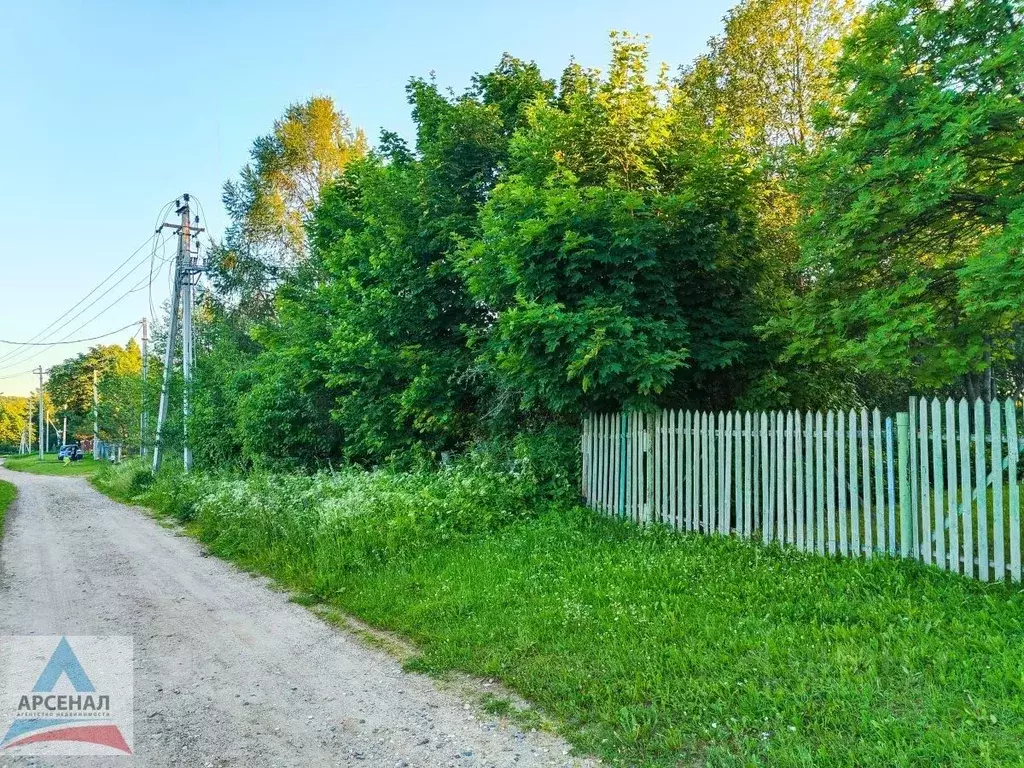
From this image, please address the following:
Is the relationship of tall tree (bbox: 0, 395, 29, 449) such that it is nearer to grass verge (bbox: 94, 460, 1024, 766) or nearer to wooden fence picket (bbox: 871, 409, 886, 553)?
grass verge (bbox: 94, 460, 1024, 766)

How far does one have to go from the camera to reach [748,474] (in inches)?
282

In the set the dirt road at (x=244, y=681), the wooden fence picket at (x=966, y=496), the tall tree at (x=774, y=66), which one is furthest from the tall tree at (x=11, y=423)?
the wooden fence picket at (x=966, y=496)

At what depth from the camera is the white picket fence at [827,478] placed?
541 centimetres

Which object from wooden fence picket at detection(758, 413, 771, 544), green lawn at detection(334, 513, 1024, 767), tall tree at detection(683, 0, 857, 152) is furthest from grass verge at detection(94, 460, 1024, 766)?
tall tree at detection(683, 0, 857, 152)

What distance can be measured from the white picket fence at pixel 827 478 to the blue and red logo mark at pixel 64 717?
607 centimetres

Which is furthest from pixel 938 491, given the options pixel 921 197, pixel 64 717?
pixel 64 717

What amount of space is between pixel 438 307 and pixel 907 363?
29.5 feet

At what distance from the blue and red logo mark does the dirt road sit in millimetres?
168

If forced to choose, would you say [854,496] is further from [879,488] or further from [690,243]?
[690,243]

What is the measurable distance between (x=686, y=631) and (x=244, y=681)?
3.27 metres

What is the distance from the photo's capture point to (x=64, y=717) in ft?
12.9

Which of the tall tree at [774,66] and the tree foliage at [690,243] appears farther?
the tall tree at [774,66]

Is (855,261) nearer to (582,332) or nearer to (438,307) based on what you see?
(582,332)

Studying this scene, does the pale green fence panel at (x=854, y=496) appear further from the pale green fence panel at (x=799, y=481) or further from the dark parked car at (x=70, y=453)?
the dark parked car at (x=70, y=453)
